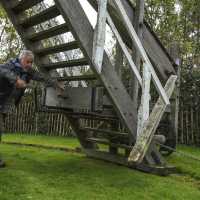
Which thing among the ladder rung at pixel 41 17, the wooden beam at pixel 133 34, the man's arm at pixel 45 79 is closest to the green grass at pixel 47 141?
the man's arm at pixel 45 79

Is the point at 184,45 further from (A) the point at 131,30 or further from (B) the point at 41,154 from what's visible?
(A) the point at 131,30

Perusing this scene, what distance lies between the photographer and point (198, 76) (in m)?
13.0

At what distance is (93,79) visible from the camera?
6465 mm

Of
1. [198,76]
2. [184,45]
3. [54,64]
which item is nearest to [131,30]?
[54,64]

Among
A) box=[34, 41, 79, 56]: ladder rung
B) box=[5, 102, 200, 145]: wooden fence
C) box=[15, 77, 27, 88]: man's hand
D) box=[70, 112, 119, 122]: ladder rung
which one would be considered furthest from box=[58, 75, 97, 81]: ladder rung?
box=[5, 102, 200, 145]: wooden fence

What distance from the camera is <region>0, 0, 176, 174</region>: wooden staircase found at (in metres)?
5.38

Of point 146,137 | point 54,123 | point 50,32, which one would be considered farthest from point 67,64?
point 54,123

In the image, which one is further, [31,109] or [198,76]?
[31,109]

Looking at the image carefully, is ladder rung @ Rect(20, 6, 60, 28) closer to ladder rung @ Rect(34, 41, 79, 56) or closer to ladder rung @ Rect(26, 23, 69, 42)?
ladder rung @ Rect(26, 23, 69, 42)

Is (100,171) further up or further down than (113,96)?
further down

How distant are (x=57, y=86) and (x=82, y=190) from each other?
8.52ft

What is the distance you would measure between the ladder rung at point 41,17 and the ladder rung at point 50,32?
0.19 metres

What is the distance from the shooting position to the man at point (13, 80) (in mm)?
5758

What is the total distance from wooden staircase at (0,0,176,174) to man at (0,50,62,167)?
0.59 metres
